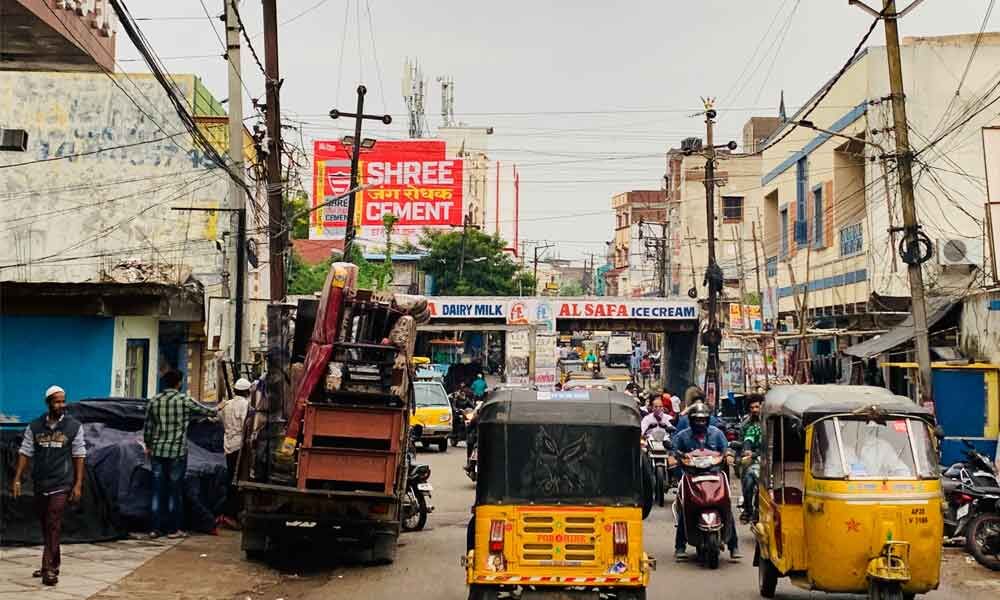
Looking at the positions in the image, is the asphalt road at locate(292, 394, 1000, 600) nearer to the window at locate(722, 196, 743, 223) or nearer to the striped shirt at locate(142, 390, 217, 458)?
the striped shirt at locate(142, 390, 217, 458)

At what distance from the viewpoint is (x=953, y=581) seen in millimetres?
14203

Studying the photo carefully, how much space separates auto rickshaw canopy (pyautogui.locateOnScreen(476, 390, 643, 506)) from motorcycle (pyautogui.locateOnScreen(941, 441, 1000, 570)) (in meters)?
5.59

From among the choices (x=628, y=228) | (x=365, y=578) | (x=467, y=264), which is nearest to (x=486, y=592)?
(x=365, y=578)

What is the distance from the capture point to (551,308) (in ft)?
161

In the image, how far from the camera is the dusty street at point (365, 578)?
1278cm

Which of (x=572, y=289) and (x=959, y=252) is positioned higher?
(x=572, y=289)

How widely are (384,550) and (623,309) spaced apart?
1388 inches

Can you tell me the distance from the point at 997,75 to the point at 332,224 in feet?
165

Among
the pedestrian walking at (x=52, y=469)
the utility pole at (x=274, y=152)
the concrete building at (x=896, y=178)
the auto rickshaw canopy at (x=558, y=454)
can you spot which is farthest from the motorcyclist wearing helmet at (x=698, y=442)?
the concrete building at (x=896, y=178)

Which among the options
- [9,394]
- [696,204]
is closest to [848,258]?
[9,394]

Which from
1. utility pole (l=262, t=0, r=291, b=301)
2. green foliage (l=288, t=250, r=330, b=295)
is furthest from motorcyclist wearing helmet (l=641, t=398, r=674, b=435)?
green foliage (l=288, t=250, r=330, b=295)

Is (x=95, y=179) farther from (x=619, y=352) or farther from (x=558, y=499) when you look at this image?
(x=619, y=352)

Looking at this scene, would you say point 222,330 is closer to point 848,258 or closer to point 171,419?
point 171,419

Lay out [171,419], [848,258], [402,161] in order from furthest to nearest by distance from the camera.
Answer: [402,161], [848,258], [171,419]
